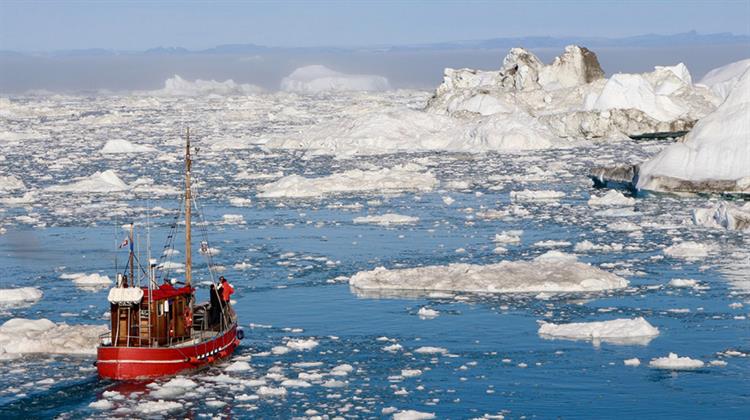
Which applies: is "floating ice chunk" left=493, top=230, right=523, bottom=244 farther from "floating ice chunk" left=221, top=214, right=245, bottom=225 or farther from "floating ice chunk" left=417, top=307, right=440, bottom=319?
"floating ice chunk" left=417, top=307, right=440, bottom=319

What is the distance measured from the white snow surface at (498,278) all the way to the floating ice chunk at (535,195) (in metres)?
13.6

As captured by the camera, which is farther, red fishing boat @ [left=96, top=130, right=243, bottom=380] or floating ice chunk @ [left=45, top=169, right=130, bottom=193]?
floating ice chunk @ [left=45, top=169, right=130, bottom=193]

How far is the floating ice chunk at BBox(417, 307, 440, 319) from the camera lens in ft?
81.1

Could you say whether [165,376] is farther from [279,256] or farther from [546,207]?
[546,207]

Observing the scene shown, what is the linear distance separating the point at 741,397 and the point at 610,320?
4706 mm

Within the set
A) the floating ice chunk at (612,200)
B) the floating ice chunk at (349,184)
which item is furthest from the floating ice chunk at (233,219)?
the floating ice chunk at (612,200)

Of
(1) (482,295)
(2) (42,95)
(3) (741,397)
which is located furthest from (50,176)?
(2) (42,95)

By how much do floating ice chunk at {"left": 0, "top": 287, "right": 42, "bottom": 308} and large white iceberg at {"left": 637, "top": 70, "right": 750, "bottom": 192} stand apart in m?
22.9

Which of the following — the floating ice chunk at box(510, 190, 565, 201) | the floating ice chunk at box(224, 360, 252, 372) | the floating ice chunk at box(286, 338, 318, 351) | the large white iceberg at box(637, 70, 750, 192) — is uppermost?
the large white iceberg at box(637, 70, 750, 192)

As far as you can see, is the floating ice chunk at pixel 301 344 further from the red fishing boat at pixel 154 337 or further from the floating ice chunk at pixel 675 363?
the floating ice chunk at pixel 675 363

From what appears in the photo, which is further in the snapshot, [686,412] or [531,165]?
[531,165]

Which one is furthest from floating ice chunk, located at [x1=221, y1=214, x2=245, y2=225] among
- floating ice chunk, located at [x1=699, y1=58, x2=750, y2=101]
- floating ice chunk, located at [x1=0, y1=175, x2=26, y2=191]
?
floating ice chunk, located at [x1=699, y1=58, x2=750, y2=101]

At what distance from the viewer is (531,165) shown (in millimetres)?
52344

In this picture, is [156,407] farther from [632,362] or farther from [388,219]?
[388,219]
